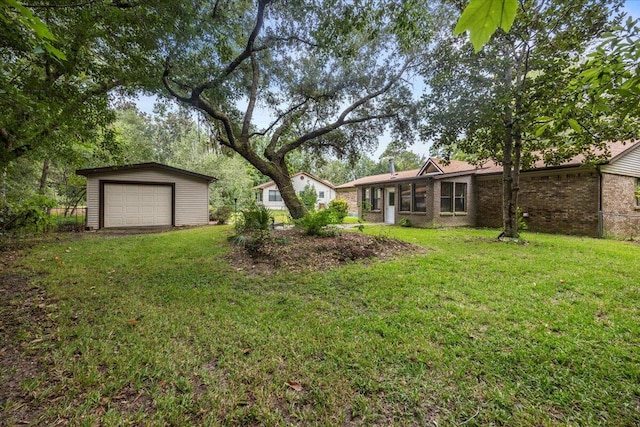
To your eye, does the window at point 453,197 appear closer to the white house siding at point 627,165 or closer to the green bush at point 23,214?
the white house siding at point 627,165

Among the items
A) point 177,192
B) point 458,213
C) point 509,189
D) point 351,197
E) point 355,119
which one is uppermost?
point 355,119

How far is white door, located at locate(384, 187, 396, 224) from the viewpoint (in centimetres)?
1612

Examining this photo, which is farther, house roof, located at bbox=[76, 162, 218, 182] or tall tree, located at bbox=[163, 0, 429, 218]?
house roof, located at bbox=[76, 162, 218, 182]

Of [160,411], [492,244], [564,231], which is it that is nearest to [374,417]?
[160,411]

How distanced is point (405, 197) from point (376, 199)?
253 centimetres

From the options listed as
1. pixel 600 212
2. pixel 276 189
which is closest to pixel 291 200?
pixel 600 212

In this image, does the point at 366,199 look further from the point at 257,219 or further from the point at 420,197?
the point at 257,219

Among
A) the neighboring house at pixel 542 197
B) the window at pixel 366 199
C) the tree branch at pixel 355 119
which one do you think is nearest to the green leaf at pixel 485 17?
the neighboring house at pixel 542 197

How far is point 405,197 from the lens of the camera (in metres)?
15.2

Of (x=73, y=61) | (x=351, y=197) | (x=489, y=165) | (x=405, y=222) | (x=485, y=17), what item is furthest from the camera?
(x=351, y=197)

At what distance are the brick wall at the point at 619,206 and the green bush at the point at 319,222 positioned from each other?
1027 cm

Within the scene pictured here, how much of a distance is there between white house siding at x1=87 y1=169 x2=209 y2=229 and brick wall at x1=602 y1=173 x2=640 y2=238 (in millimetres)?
17474

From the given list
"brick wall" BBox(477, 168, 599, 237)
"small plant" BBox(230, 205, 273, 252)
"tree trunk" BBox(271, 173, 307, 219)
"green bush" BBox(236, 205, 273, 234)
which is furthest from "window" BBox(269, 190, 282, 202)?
"green bush" BBox(236, 205, 273, 234)

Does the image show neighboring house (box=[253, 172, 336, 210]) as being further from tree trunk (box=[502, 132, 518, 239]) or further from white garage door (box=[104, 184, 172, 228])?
tree trunk (box=[502, 132, 518, 239])
